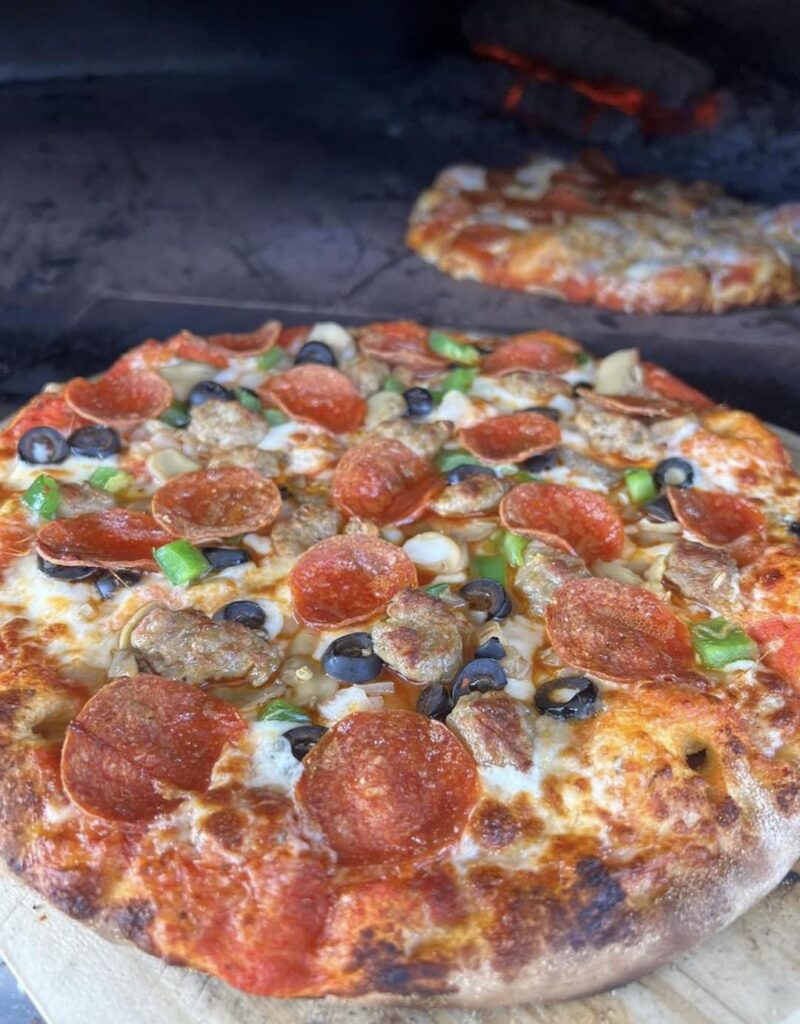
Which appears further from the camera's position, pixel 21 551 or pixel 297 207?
pixel 297 207

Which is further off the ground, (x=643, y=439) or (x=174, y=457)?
(x=643, y=439)

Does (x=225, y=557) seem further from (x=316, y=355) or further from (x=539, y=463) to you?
(x=316, y=355)

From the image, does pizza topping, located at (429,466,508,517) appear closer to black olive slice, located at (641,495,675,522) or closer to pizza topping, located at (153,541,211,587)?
black olive slice, located at (641,495,675,522)

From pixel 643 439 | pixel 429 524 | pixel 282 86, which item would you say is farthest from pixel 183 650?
pixel 282 86

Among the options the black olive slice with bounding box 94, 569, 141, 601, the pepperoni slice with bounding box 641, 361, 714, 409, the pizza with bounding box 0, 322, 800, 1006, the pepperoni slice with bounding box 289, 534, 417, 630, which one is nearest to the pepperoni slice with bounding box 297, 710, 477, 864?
the pizza with bounding box 0, 322, 800, 1006

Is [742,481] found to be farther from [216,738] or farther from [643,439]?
[216,738]

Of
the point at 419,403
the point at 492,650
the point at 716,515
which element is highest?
the point at 716,515

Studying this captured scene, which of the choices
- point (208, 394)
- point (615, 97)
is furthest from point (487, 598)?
point (615, 97)
